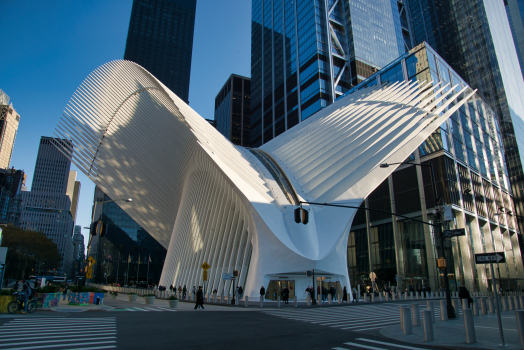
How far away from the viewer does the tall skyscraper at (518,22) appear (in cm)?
12962

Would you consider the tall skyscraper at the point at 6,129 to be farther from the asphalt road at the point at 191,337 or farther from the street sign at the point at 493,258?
the street sign at the point at 493,258

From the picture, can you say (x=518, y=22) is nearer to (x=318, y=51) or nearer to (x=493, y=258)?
(x=318, y=51)

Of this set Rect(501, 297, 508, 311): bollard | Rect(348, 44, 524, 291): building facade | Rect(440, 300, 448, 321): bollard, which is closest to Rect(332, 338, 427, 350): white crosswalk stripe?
Rect(440, 300, 448, 321): bollard

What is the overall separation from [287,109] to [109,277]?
65666 mm

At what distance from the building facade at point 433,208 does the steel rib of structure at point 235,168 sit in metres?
17.3

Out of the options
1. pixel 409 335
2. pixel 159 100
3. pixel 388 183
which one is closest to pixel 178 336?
pixel 409 335

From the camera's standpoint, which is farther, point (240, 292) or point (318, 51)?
point (318, 51)

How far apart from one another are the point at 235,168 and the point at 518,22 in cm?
15593

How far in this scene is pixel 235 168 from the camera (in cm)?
2895

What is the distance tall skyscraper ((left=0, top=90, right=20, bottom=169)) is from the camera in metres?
152

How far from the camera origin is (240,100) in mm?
153750

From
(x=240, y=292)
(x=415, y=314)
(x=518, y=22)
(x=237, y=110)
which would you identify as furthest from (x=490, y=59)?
(x=237, y=110)

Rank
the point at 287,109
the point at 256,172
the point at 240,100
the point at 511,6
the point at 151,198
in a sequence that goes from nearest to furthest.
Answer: the point at 256,172 → the point at 151,198 → the point at 287,109 → the point at 511,6 → the point at 240,100

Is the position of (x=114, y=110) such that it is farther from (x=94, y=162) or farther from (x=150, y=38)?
(x=150, y=38)
